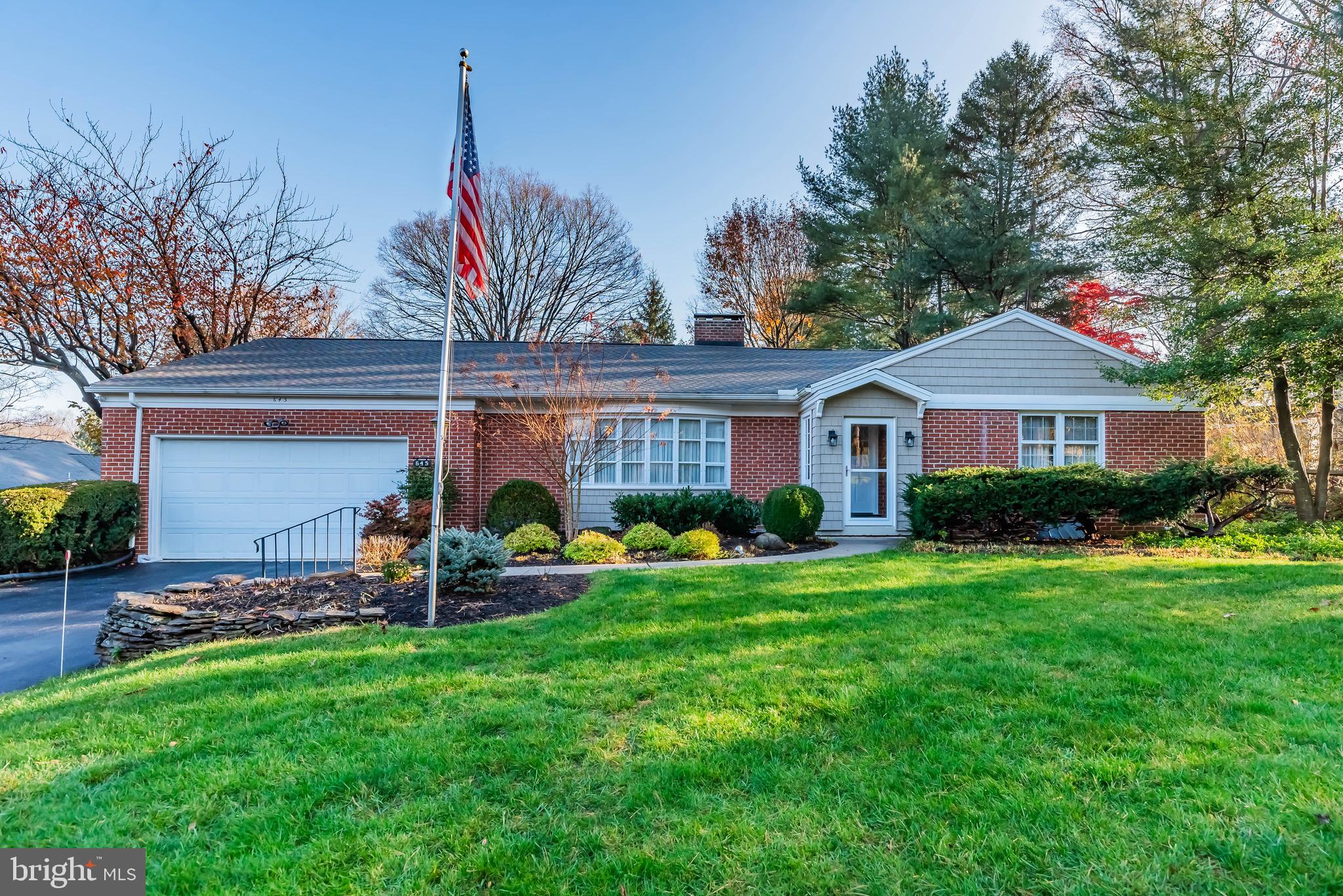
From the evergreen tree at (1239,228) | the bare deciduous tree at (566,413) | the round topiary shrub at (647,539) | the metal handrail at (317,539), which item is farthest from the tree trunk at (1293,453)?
the metal handrail at (317,539)

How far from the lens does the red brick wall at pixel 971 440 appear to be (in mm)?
11438

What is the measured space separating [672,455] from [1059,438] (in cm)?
746

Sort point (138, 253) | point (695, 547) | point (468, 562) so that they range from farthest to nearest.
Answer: point (138, 253) < point (695, 547) < point (468, 562)

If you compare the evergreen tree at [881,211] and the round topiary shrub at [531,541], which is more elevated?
the evergreen tree at [881,211]

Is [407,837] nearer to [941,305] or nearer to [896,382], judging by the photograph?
[896,382]

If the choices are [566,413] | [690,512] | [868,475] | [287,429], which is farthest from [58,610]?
[868,475]

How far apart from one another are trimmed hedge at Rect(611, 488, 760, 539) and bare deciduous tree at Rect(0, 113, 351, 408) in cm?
1446

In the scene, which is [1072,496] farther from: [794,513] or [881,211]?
[881,211]

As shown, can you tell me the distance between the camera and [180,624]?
5.41m

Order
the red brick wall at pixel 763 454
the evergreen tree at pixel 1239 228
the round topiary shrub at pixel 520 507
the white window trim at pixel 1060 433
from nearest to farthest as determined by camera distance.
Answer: the evergreen tree at pixel 1239 228
the round topiary shrub at pixel 520 507
the white window trim at pixel 1060 433
the red brick wall at pixel 763 454

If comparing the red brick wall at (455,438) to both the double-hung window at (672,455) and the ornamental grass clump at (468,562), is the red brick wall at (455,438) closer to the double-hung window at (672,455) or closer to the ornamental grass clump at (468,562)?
the double-hung window at (672,455)

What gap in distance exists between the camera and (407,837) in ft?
7.46

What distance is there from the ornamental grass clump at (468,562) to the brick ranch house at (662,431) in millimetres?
4535

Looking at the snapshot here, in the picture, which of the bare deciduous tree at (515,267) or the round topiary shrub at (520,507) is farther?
the bare deciduous tree at (515,267)
